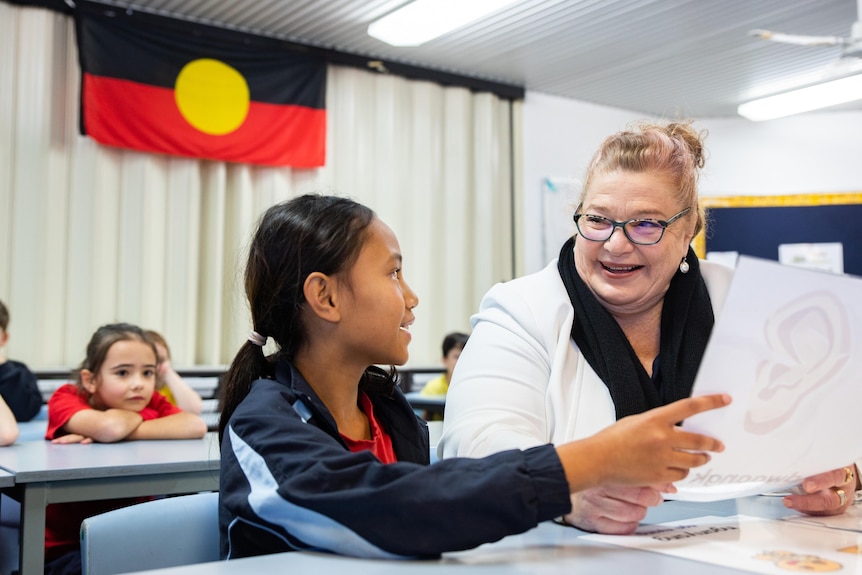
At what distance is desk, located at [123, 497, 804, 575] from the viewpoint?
2.75 ft

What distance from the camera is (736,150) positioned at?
7637 millimetres

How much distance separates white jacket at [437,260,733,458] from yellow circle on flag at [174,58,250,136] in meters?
4.16

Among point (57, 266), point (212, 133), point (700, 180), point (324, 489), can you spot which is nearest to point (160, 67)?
point (212, 133)

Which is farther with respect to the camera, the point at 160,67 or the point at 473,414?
the point at 160,67

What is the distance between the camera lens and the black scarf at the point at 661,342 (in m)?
1.39

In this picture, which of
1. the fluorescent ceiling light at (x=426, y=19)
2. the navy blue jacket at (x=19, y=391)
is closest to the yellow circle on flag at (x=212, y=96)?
the fluorescent ceiling light at (x=426, y=19)

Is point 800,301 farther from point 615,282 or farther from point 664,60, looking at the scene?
point 664,60

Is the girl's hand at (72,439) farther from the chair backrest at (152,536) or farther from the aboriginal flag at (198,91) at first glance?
the aboriginal flag at (198,91)

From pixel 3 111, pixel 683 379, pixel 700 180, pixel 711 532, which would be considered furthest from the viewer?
pixel 3 111

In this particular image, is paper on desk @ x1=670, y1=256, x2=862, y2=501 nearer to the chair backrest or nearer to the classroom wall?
the chair backrest

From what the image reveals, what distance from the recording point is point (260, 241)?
1330mm

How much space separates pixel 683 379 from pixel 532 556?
0.64 m

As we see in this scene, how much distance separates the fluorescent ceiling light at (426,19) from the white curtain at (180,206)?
31.0 inches

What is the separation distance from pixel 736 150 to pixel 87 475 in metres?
6.85
